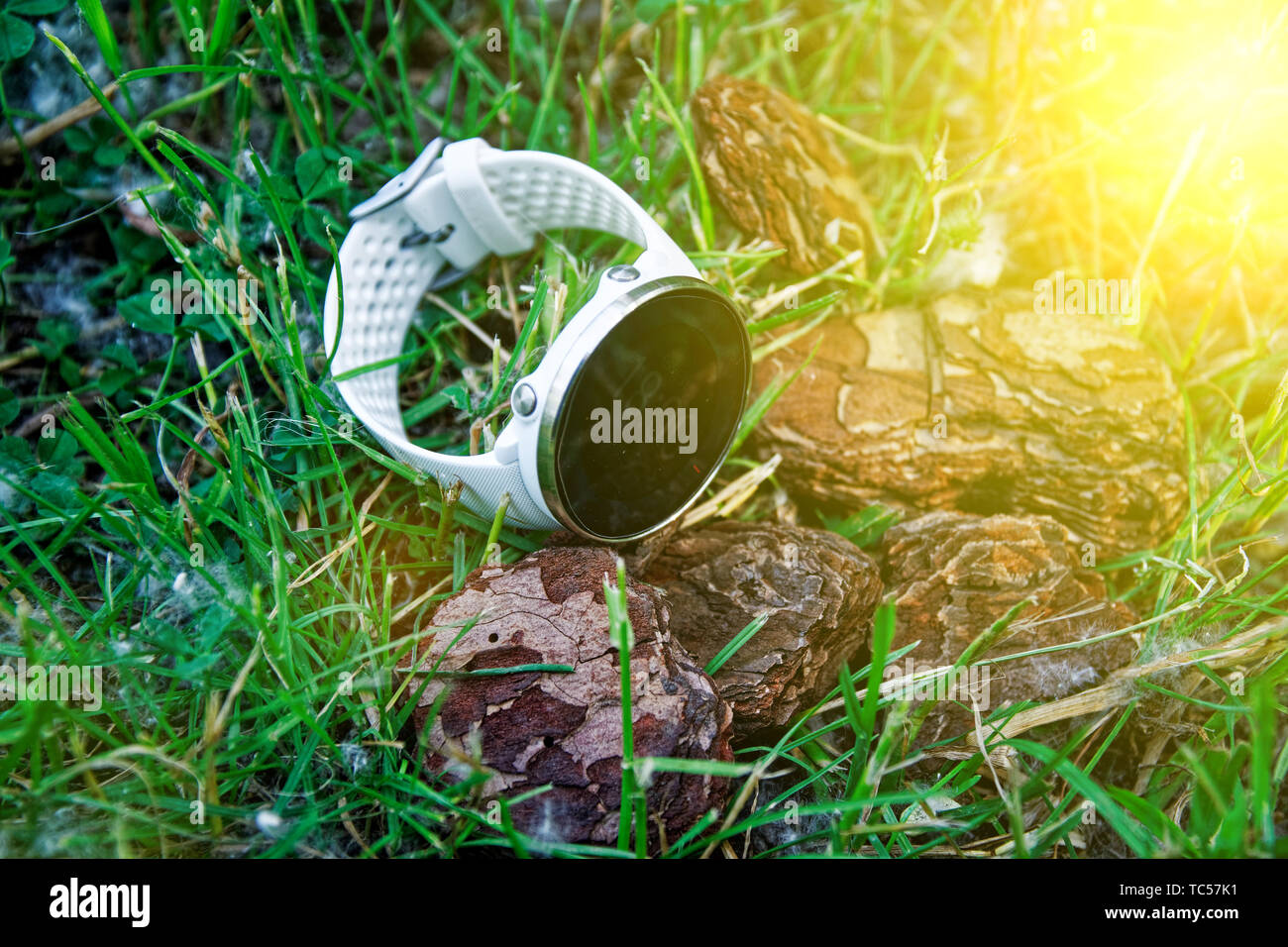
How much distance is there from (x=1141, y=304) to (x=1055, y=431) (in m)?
0.69

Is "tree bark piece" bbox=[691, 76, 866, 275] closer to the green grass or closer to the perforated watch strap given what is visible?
the green grass

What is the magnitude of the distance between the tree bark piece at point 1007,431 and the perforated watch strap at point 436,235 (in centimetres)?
67

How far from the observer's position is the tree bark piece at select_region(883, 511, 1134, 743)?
1.78 meters

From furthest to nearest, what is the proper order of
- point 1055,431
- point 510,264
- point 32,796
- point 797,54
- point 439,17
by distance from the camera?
point 797,54 < point 439,17 < point 510,264 < point 1055,431 < point 32,796

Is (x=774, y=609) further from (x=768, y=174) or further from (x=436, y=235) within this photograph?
(x=436, y=235)

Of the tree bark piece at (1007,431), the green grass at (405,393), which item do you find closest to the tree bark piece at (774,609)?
the green grass at (405,393)

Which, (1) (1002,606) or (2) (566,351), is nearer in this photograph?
(2) (566,351)

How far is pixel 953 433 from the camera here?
2.03 meters

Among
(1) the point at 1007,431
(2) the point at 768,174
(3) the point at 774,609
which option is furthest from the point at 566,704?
(2) the point at 768,174

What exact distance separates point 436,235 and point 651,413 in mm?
882

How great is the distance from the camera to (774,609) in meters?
1.76

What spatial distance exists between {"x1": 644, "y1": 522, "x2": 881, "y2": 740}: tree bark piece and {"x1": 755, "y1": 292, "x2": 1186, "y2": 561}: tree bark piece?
0.85 feet
